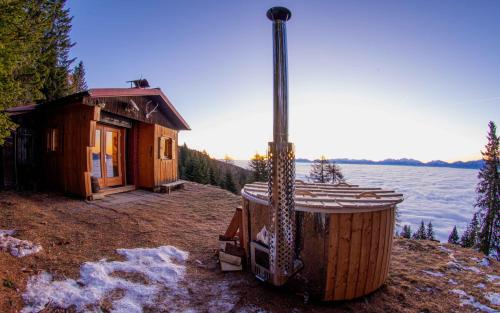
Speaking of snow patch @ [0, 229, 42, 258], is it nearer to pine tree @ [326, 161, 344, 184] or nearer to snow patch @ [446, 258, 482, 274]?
snow patch @ [446, 258, 482, 274]

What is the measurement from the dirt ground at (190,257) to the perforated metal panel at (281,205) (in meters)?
0.79

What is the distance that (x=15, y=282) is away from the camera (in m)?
3.03

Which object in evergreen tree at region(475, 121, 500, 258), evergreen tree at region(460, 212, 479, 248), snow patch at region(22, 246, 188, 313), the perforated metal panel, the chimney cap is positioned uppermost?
the chimney cap

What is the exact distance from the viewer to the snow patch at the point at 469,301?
3.71 metres

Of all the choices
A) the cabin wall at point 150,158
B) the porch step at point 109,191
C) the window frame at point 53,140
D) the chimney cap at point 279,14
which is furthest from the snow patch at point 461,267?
the window frame at point 53,140

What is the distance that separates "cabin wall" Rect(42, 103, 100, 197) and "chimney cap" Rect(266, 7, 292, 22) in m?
7.57

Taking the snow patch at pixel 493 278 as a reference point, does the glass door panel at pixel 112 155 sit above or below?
above

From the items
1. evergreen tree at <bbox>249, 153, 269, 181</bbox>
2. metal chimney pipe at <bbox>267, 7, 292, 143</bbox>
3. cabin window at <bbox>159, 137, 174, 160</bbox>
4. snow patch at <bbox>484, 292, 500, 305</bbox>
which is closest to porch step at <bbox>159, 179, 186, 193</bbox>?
cabin window at <bbox>159, 137, 174, 160</bbox>

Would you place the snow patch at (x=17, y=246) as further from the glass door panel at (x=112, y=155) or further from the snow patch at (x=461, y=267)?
the snow patch at (x=461, y=267)

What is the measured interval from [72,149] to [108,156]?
1.67 meters

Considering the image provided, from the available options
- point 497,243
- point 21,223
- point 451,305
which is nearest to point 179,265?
point 21,223

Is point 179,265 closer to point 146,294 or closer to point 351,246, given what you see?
point 146,294

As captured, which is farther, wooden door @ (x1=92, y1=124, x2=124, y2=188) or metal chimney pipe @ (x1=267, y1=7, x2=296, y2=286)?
wooden door @ (x1=92, y1=124, x2=124, y2=188)

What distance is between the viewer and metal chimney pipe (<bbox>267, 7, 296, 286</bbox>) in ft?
9.04
